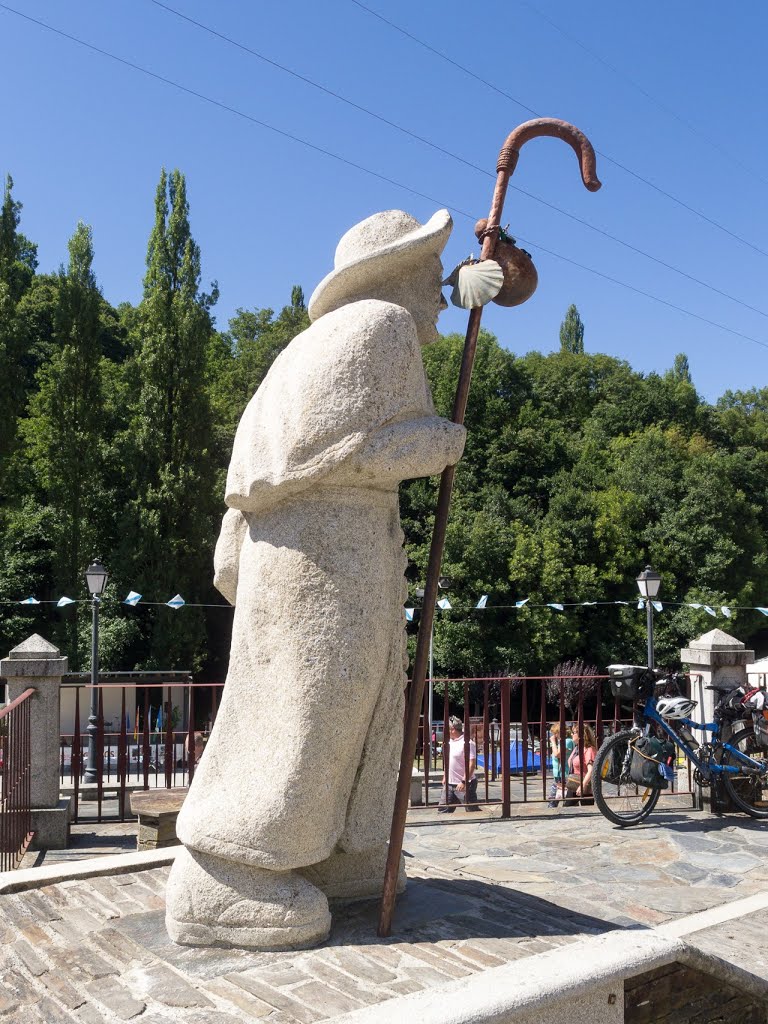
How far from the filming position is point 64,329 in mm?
23125

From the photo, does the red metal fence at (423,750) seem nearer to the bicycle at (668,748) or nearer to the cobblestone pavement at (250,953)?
the bicycle at (668,748)

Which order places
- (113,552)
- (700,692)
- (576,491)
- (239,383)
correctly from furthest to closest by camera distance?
(239,383) → (576,491) → (113,552) → (700,692)

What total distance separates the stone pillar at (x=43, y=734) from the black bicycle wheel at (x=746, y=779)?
16.7 feet

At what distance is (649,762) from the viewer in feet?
22.2

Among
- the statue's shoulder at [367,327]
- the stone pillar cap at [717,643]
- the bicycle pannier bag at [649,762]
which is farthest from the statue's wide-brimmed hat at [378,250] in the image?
the stone pillar cap at [717,643]

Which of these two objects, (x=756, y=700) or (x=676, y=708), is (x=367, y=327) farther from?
(x=756, y=700)

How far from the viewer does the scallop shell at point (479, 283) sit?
3.19m

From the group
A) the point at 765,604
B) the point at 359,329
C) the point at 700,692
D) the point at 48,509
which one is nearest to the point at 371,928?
the point at 359,329

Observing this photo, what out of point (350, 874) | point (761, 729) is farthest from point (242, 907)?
point (761, 729)

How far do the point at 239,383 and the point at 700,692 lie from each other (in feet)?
80.2

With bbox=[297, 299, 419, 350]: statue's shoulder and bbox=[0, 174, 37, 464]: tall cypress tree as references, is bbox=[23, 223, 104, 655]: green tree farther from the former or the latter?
bbox=[297, 299, 419, 350]: statue's shoulder

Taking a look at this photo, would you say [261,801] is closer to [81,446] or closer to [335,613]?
[335,613]

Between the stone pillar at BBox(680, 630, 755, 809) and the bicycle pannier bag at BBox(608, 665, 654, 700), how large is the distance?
885mm

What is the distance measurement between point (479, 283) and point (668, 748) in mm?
4880
